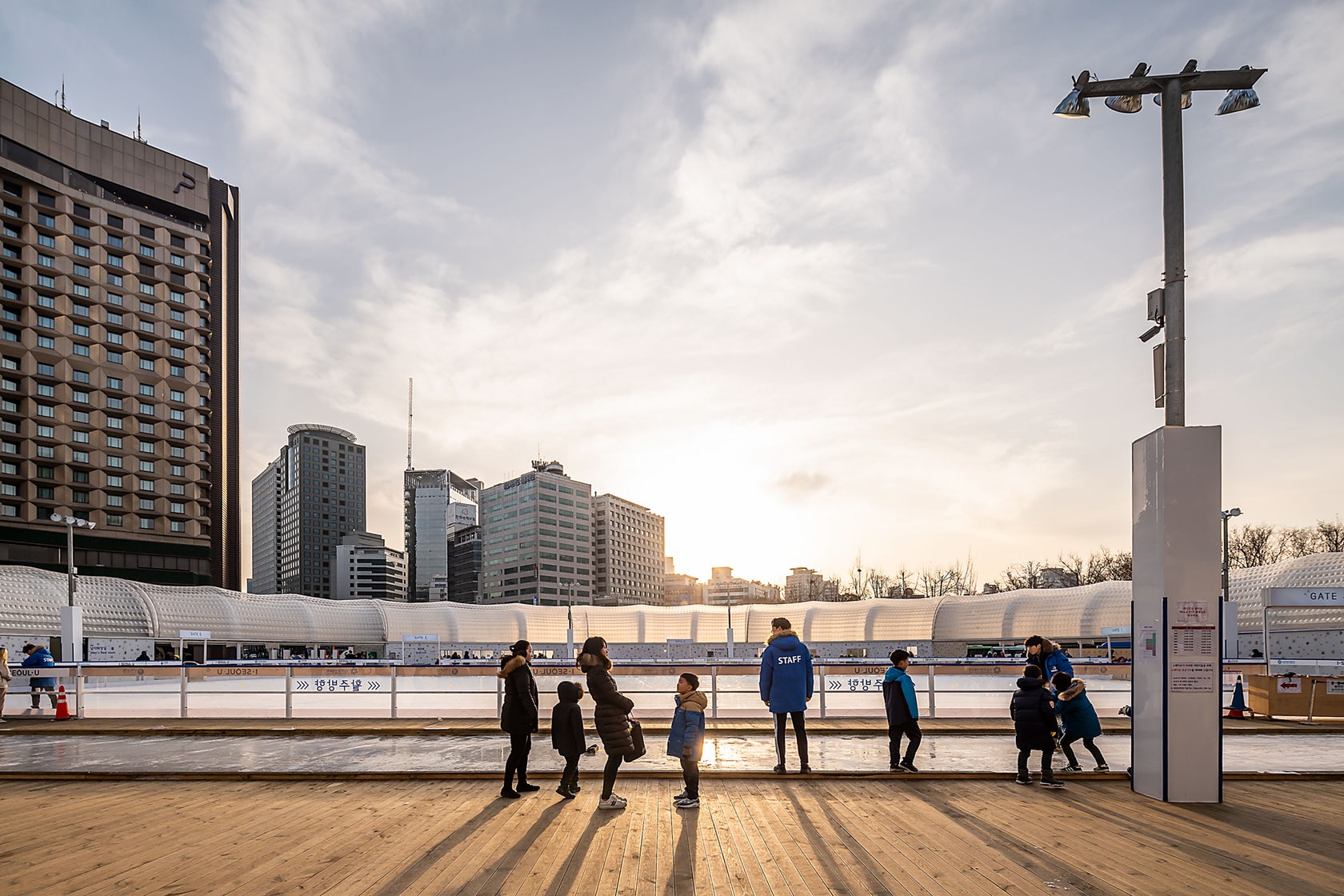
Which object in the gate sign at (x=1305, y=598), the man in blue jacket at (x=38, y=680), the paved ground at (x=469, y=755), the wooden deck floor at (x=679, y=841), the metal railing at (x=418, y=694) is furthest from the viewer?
the gate sign at (x=1305, y=598)

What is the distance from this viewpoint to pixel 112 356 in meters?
83.8

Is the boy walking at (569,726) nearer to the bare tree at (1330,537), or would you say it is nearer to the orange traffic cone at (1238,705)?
the orange traffic cone at (1238,705)

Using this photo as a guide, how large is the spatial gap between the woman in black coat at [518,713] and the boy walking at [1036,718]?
17.5 feet

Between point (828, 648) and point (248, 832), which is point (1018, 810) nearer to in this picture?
point (248, 832)

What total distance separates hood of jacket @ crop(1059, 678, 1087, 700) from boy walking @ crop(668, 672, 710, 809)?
5.00m

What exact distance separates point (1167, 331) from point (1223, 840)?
553 centimetres

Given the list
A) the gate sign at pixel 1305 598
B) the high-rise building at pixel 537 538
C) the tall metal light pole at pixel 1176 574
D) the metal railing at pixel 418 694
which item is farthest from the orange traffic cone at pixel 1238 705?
the high-rise building at pixel 537 538

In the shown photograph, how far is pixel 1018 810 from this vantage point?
352 inches

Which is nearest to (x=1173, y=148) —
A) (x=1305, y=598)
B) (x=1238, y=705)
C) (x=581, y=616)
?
(x=1238, y=705)

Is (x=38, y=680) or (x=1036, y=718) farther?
(x=38, y=680)

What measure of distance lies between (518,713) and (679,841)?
8.39 ft

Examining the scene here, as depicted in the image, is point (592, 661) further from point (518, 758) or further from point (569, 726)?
point (518, 758)

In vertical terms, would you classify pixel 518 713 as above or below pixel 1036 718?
above

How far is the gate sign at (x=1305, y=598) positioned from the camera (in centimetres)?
2177
